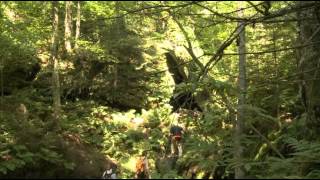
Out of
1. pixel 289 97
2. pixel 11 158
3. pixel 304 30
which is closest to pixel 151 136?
pixel 11 158

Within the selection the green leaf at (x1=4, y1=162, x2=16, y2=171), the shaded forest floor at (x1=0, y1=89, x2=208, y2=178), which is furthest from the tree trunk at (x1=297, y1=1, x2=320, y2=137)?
the shaded forest floor at (x1=0, y1=89, x2=208, y2=178)

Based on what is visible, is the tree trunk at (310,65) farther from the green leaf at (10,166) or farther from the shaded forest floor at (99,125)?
the shaded forest floor at (99,125)

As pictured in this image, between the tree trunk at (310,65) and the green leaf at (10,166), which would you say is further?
the green leaf at (10,166)

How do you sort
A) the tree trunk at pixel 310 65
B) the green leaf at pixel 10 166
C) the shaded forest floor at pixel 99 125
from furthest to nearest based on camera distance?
1. the shaded forest floor at pixel 99 125
2. the green leaf at pixel 10 166
3. the tree trunk at pixel 310 65

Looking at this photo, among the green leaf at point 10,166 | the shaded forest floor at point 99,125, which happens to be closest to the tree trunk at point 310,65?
the green leaf at point 10,166

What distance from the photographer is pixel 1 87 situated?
15680mm

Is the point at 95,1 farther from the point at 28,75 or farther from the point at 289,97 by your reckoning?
the point at 289,97

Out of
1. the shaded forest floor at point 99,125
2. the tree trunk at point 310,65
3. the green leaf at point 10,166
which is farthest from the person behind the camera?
the shaded forest floor at point 99,125

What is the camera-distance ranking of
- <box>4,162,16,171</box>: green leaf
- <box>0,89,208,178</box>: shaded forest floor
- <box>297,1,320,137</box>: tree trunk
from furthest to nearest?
1. <box>0,89,208,178</box>: shaded forest floor
2. <box>4,162,16,171</box>: green leaf
3. <box>297,1,320,137</box>: tree trunk

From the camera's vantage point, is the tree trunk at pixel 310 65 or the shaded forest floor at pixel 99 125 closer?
the tree trunk at pixel 310 65

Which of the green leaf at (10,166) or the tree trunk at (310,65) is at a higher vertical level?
the tree trunk at (310,65)

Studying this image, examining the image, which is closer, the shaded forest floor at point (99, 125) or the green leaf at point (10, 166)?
the green leaf at point (10, 166)

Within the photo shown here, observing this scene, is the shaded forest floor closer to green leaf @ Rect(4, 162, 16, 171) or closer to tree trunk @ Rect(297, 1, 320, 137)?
green leaf @ Rect(4, 162, 16, 171)

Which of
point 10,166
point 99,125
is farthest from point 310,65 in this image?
point 99,125
